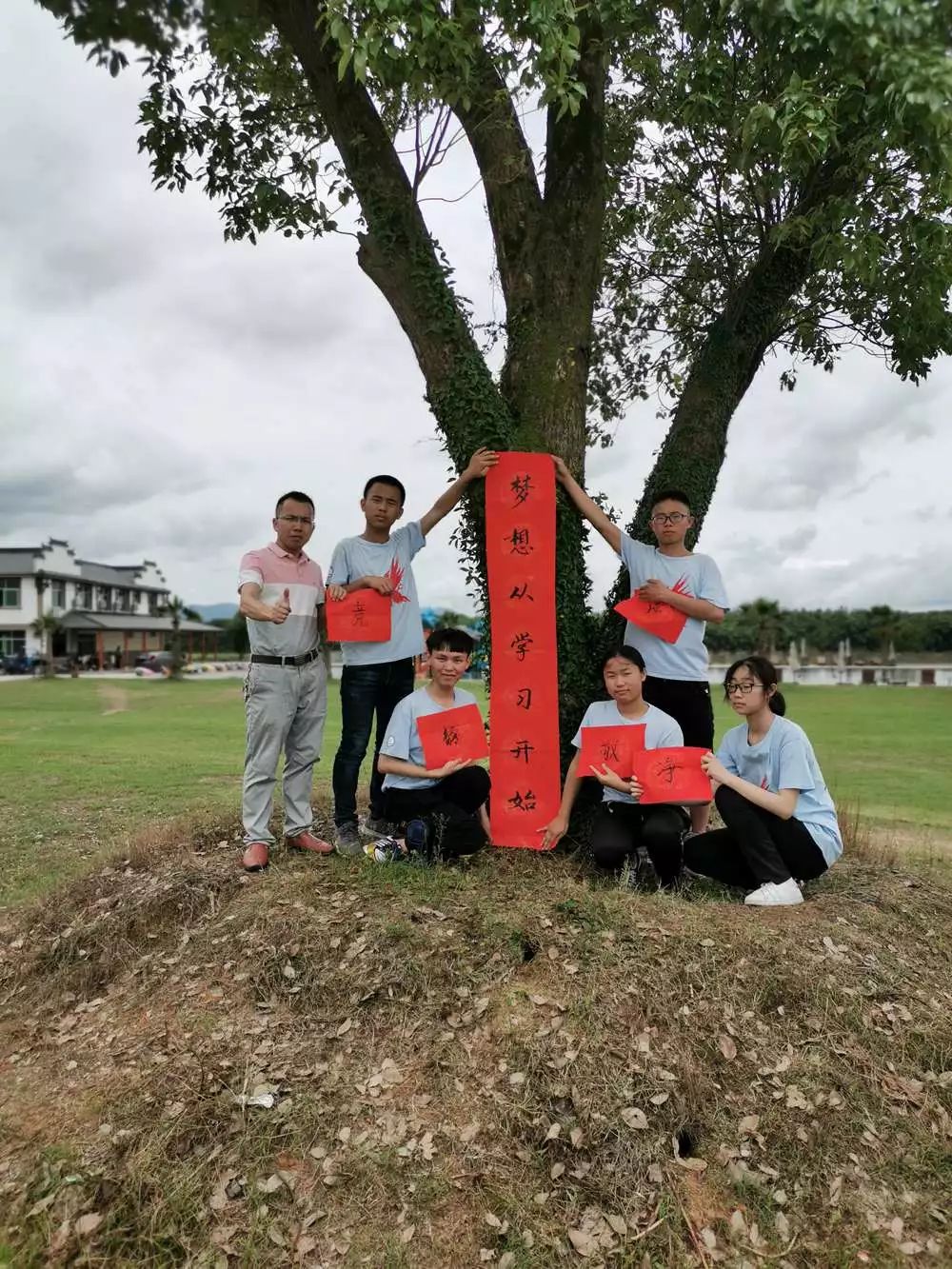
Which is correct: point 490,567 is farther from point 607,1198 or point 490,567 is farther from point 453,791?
point 607,1198

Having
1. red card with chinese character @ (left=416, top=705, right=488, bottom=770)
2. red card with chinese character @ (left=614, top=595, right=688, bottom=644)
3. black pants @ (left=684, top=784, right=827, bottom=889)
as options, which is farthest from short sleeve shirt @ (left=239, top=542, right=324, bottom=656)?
black pants @ (left=684, top=784, right=827, bottom=889)

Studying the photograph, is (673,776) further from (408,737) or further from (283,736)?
(283,736)

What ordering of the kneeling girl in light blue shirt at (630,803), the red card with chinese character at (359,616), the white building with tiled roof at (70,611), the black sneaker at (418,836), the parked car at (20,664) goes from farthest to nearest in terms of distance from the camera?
the white building with tiled roof at (70,611)
the parked car at (20,664)
the red card with chinese character at (359,616)
the black sneaker at (418,836)
the kneeling girl in light blue shirt at (630,803)

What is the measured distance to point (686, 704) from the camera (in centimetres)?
455

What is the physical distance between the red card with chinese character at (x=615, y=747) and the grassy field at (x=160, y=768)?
8.12 ft

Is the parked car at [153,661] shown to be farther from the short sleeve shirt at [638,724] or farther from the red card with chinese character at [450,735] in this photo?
the short sleeve shirt at [638,724]

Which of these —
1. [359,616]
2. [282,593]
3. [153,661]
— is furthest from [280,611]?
[153,661]

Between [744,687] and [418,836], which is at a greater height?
[744,687]

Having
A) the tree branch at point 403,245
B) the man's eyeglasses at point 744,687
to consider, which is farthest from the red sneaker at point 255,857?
the man's eyeglasses at point 744,687

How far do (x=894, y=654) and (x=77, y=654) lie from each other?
50882 mm

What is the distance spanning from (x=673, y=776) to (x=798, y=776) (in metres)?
0.58

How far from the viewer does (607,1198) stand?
2.80 meters

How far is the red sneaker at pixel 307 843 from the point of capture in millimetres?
4777

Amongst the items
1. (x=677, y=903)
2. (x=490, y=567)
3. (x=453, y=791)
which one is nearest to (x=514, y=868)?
(x=453, y=791)
